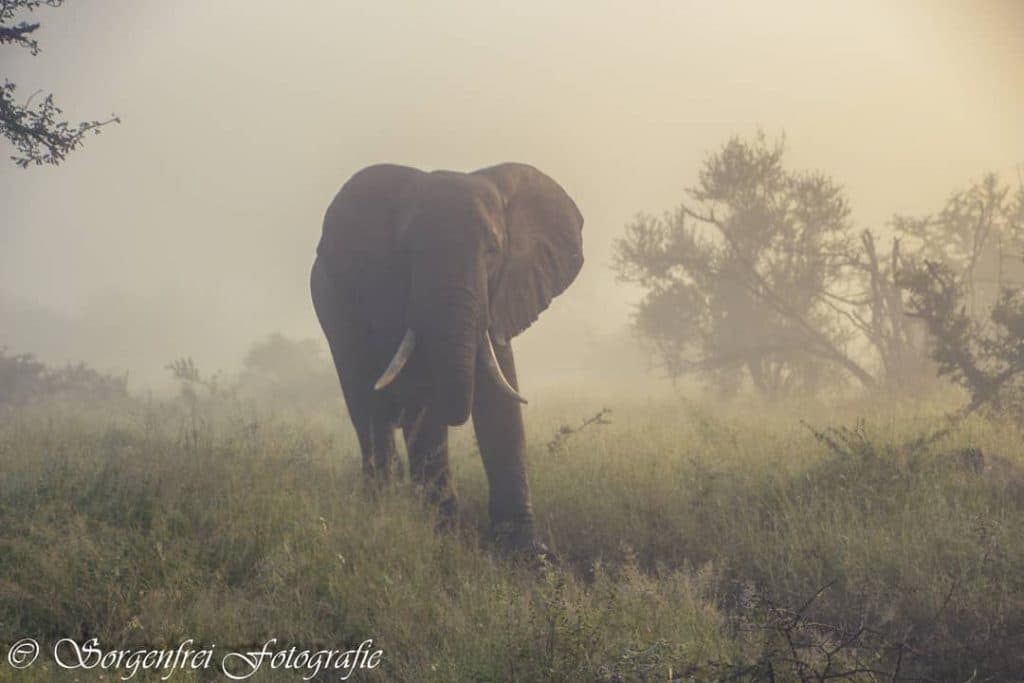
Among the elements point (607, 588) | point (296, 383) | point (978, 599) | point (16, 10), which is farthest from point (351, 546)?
point (296, 383)

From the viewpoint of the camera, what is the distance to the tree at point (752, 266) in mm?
16953

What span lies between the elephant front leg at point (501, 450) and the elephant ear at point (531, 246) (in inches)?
19.5

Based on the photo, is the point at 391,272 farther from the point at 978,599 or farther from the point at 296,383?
the point at 296,383

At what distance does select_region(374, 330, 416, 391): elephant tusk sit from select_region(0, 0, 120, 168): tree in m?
4.12

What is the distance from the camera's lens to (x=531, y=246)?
24.9 feet

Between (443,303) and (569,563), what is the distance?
2.54m

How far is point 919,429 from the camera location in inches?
350

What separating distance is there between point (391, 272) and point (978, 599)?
17.5 feet

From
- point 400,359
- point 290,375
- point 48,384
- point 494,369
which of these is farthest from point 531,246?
point 290,375

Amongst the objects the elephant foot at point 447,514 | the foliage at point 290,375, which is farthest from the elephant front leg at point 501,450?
the foliage at point 290,375

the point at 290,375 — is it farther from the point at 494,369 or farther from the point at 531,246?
the point at 494,369

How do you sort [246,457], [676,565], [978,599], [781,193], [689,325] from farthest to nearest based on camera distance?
[689,325], [781,193], [246,457], [676,565], [978,599]

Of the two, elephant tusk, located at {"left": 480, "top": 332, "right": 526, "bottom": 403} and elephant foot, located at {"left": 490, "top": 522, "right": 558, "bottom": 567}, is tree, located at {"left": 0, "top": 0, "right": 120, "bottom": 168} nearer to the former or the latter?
elephant tusk, located at {"left": 480, "top": 332, "right": 526, "bottom": 403}

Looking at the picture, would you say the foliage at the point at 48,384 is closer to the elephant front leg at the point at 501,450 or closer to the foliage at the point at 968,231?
the elephant front leg at the point at 501,450
